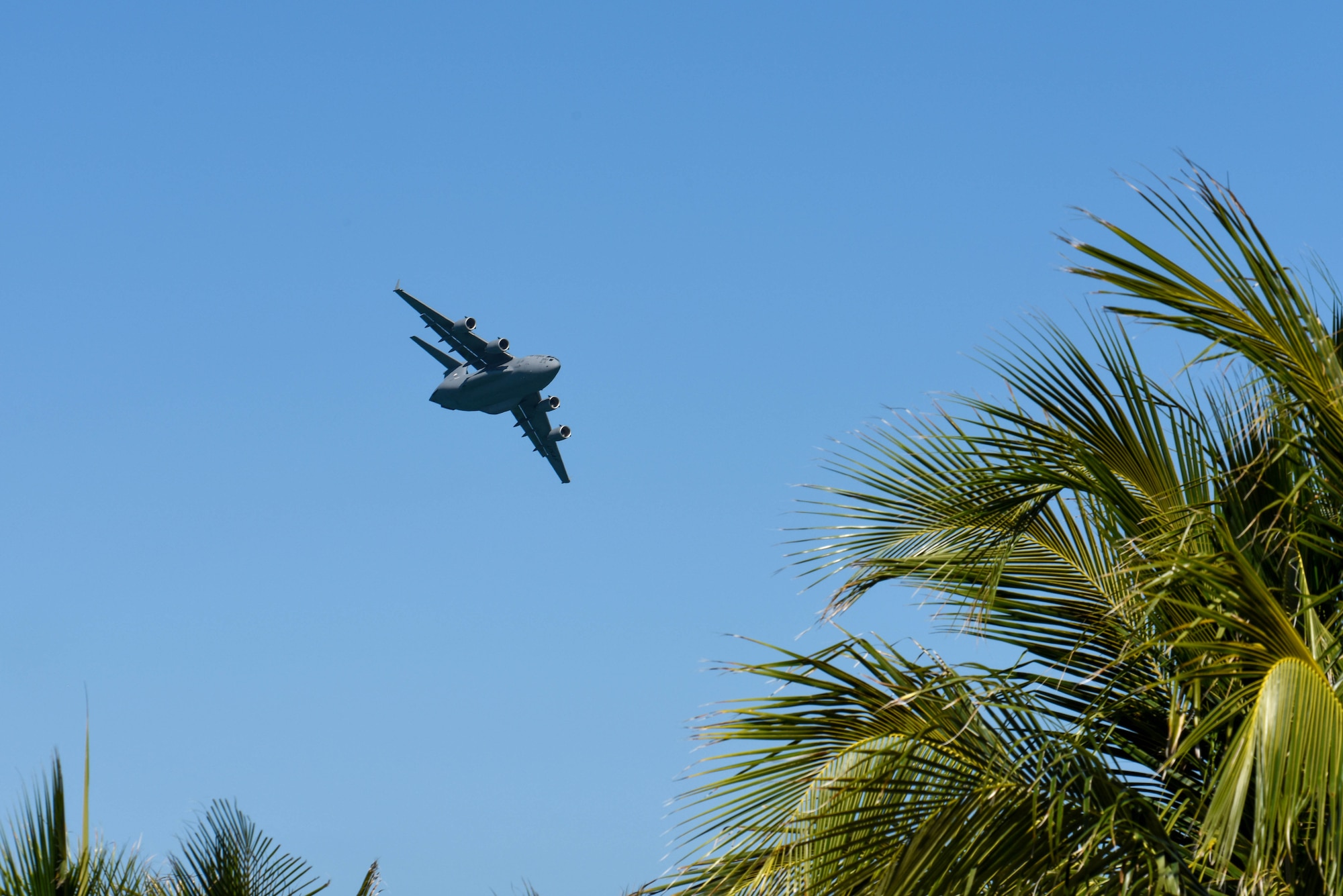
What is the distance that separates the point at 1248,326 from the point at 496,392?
3541 centimetres

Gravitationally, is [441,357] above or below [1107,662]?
above

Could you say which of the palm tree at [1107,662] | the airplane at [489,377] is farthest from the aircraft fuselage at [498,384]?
the palm tree at [1107,662]

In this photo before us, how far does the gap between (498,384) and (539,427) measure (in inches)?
157

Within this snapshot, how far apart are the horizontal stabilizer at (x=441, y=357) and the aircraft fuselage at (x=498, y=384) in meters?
0.84

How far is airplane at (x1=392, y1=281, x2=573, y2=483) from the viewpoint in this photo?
38.0 meters

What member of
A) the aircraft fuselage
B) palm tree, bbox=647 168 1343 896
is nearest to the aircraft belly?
the aircraft fuselage

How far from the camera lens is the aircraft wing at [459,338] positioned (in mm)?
38875

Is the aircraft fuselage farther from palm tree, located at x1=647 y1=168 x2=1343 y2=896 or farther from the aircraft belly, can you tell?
palm tree, located at x1=647 y1=168 x2=1343 y2=896

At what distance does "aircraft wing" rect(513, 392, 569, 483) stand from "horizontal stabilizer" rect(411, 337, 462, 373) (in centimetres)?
240

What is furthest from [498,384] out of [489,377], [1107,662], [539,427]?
[1107,662]

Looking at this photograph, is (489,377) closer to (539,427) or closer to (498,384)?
(498,384)

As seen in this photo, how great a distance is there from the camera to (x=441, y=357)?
136 ft

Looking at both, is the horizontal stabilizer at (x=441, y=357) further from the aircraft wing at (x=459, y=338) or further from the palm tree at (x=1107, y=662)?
the palm tree at (x=1107, y=662)

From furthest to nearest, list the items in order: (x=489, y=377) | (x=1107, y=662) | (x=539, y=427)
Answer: (x=539, y=427)
(x=489, y=377)
(x=1107, y=662)
